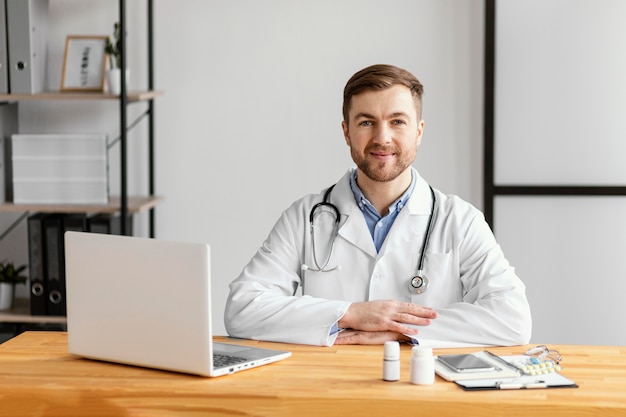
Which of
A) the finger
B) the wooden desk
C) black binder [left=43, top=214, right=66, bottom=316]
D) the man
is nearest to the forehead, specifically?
the man

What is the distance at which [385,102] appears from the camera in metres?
2.51

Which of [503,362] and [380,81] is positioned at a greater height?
[380,81]

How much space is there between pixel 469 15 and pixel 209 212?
4.39 ft

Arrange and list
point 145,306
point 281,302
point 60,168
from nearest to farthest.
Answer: point 145,306, point 281,302, point 60,168

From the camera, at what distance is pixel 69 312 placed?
6.91ft

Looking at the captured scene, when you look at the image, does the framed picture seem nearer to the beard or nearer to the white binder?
the white binder

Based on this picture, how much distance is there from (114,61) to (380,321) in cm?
204

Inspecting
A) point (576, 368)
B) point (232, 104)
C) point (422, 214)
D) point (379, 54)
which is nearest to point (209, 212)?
point (232, 104)

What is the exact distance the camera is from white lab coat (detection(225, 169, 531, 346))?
2293 mm

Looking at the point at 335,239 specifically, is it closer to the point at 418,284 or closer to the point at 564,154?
the point at 418,284

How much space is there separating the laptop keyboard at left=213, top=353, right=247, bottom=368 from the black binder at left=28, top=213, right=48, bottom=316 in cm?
182

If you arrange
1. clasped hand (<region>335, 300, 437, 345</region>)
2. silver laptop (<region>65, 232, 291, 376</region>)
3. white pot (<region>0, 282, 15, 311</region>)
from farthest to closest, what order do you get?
white pot (<region>0, 282, 15, 311</region>), clasped hand (<region>335, 300, 437, 345</region>), silver laptop (<region>65, 232, 291, 376</region>)

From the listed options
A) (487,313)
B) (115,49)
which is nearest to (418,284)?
(487,313)

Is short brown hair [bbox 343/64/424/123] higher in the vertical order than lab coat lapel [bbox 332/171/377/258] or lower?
higher
